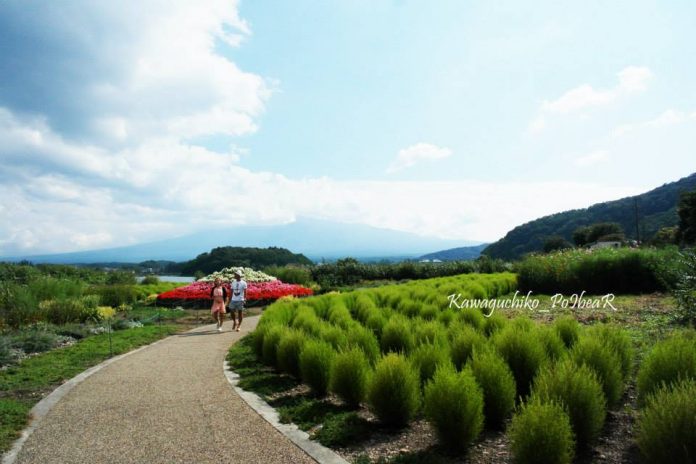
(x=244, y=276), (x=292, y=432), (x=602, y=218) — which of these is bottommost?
(x=292, y=432)

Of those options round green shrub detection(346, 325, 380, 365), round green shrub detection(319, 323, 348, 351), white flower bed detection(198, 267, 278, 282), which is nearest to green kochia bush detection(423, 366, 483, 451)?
round green shrub detection(346, 325, 380, 365)

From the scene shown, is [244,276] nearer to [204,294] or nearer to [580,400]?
[204,294]

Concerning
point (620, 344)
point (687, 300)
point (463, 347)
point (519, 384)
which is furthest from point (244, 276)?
point (620, 344)

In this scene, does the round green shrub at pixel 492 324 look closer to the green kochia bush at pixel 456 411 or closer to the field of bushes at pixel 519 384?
the field of bushes at pixel 519 384

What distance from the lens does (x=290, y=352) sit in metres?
6.73

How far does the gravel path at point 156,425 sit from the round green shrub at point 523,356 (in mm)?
2608

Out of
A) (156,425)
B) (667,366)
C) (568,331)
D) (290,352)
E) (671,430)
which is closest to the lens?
(671,430)

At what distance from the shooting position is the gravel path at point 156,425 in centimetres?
413

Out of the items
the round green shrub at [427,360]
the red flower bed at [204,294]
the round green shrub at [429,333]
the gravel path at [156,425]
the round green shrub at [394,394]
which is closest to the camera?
the gravel path at [156,425]

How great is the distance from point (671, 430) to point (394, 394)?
2237 millimetres

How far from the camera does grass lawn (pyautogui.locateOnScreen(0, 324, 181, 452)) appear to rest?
5.14 meters

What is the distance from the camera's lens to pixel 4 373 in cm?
736

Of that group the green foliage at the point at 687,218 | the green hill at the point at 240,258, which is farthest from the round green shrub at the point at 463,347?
the green foliage at the point at 687,218

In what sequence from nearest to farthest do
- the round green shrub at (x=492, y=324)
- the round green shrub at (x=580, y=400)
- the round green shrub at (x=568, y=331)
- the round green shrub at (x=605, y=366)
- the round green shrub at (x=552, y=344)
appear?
the round green shrub at (x=580, y=400)
the round green shrub at (x=605, y=366)
the round green shrub at (x=552, y=344)
the round green shrub at (x=568, y=331)
the round green shrub at (x=492, y=324)
